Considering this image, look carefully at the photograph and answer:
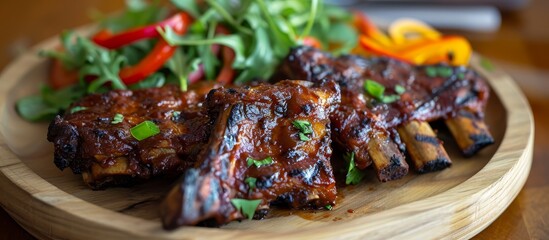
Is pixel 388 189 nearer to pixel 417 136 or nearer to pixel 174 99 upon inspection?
pixel 417 136

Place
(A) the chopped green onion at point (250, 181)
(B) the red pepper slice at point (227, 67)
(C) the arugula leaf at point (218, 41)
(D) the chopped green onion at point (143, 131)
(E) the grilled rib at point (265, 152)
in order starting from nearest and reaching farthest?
(E) the grilled rib at point (265, 152) → (A) the chopped green onion at point (250, 181) → (D) the chopped green onion at point (143, 131) → (C) the arugula leaf at point (218, 41) → (B) the red pepper slice at point (227, 67)

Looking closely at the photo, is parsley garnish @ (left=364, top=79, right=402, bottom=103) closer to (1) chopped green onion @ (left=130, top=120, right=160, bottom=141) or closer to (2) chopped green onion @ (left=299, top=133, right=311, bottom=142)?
(2) chopped green onion @ (left=299, top=133, right=311, bottom=142)

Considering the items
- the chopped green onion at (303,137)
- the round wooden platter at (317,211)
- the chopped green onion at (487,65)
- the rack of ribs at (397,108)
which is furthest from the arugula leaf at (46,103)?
the chopped green onion at (487,65)

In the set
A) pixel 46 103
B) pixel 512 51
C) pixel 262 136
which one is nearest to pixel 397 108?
pixel 262 136

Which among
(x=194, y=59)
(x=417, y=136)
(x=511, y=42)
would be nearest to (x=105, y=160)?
(x=194, y=59)

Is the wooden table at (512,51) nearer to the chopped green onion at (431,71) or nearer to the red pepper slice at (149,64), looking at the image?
the chopped green onion at (431,71)

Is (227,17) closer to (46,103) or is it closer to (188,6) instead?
(188,6)
